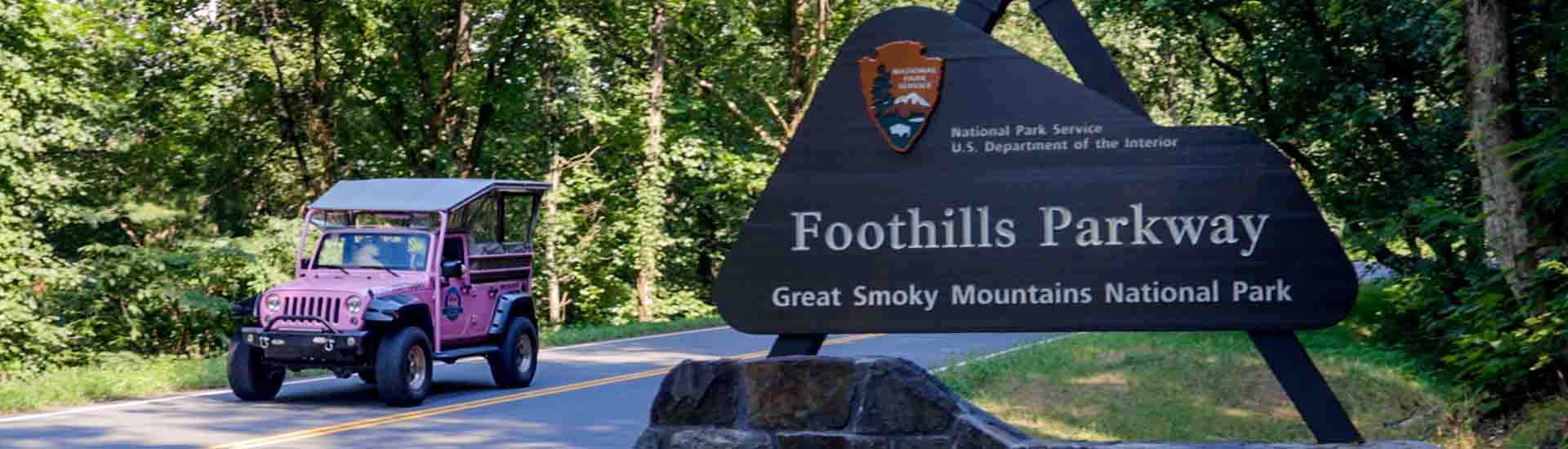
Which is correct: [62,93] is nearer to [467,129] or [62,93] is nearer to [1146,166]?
[467,129]

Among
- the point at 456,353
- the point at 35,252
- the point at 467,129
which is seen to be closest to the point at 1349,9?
the point at 456,353

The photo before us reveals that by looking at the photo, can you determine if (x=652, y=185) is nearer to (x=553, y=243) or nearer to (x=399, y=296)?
(x=553, y=243)

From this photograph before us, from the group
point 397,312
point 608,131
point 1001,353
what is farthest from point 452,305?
point 608,131

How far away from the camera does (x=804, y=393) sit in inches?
301

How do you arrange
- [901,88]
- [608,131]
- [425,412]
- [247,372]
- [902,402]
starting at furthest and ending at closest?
[608,131]
[247,372]
[425,412]
[901,88]
[902,402]

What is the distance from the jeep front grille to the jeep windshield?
1080mm

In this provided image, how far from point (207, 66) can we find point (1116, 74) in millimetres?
25940

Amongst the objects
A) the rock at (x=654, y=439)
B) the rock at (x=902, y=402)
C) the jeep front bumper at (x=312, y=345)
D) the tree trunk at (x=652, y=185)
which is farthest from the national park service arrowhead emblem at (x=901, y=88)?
the tree trunk at (x=652, y=185)

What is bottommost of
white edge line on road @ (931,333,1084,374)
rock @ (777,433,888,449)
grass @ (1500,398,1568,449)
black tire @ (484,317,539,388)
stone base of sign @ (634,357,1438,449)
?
white edge line on road @ (931,333,1084,374)

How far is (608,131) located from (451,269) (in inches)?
897

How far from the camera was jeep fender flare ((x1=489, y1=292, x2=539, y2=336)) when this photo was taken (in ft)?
59.1

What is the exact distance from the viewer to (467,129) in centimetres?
3847

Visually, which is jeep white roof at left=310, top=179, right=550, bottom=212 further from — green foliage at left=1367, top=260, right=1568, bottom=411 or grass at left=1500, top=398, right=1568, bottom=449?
grass at left=1500, top=398, right=1568, bottom=449

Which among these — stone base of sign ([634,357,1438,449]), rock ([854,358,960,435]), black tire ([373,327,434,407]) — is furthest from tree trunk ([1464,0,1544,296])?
black tire ([373,327,434,407])
